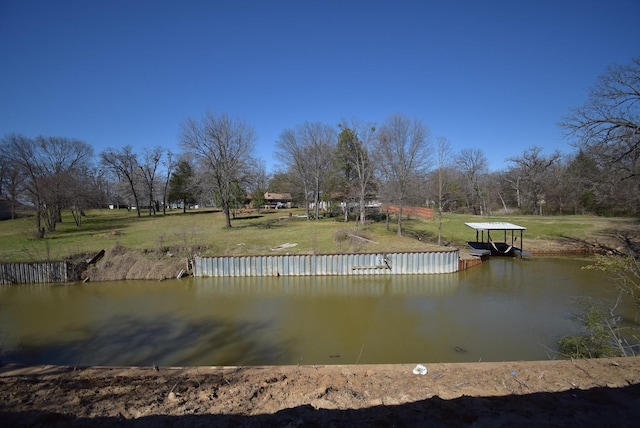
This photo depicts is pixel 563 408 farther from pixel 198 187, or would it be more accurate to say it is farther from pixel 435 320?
pixel 198 187

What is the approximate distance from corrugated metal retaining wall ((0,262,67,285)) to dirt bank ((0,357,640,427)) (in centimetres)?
1512

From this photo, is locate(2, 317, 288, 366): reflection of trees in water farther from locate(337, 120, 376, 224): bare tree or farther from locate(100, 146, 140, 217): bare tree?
locate(100, 146, 140, 217): bare tree

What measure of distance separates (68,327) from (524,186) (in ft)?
206

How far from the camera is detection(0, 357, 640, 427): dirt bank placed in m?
4.16

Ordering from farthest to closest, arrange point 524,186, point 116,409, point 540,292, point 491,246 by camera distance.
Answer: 1. point 524,186
2. point 491,246
3. point 540,292
4. point 116,409

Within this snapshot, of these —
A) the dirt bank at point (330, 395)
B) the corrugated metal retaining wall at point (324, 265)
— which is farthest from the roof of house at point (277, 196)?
the dirt bank at point (330, 395)

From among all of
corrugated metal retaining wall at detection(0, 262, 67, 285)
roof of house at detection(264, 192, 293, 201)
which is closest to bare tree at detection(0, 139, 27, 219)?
corrugated metal retaining wall at detection(0, 262, 67, 285)

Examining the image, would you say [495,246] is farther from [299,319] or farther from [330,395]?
[330,395]

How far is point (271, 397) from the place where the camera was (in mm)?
5320

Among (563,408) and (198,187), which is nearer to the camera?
(563,408)

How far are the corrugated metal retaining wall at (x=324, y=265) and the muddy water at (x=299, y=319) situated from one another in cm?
75

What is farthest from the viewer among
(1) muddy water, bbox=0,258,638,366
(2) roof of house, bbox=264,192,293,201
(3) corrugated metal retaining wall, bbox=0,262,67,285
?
(2) roof of house, bbox=264,192,293,201

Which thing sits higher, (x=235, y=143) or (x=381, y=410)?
(x=235, y=143)

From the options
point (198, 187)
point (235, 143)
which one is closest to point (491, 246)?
point (235, 143)
